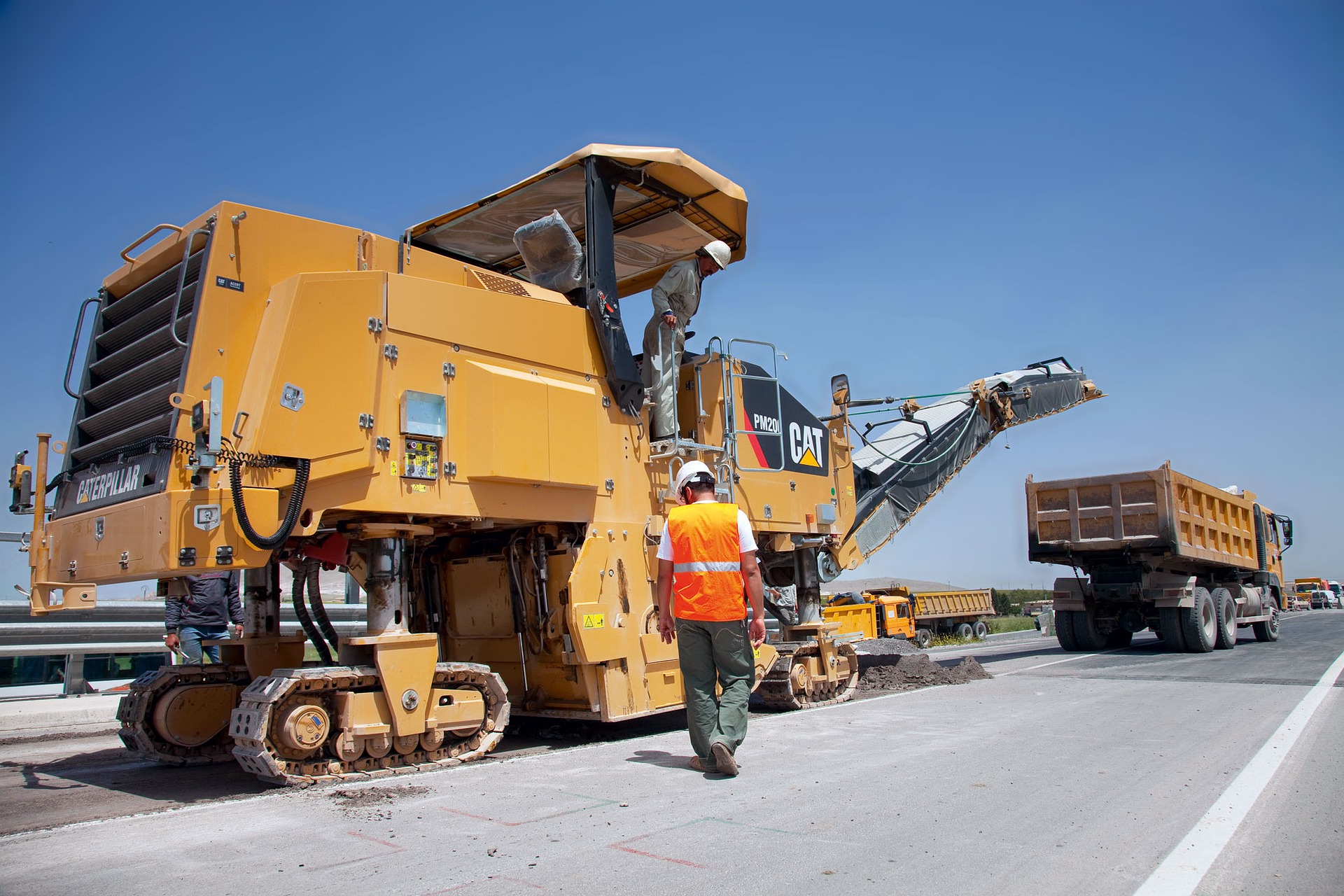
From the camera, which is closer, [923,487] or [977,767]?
[977,767]

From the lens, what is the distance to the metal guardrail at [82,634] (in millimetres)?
8359

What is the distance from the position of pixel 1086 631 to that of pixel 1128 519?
88.1 inches

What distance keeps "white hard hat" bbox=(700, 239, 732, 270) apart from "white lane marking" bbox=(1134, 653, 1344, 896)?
5.31 m

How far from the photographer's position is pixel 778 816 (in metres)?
3.82

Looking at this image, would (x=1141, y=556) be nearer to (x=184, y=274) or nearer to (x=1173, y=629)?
(x=1173, y=629)

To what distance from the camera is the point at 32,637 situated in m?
8.45

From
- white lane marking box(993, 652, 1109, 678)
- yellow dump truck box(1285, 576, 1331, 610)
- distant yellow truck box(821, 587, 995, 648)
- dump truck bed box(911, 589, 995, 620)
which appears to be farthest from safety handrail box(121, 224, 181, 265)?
yellow dump truck box(1285, 576, 1331, 610)

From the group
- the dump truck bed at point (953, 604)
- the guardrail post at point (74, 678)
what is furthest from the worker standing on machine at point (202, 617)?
the dump truck bed at point (953, 604)

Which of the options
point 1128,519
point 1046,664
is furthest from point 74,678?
point 1128,519

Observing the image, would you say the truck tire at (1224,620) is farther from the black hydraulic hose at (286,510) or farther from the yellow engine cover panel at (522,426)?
the black hydraulic hose at (286,510)

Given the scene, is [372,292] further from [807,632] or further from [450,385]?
[807,632]

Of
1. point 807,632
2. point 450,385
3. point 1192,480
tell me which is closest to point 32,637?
point 450,385

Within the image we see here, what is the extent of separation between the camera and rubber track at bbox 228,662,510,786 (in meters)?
4.59

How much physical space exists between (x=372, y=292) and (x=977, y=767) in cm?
428
